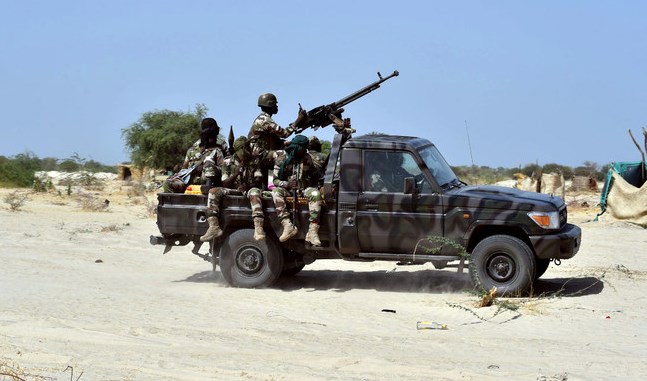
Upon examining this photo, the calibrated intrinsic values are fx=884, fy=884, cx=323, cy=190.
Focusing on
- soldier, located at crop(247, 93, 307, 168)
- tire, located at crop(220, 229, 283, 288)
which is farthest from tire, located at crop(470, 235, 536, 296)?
soldier, located at crop(247, 93, 307, 168)

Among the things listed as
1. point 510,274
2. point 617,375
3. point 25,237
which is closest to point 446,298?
point 510,274

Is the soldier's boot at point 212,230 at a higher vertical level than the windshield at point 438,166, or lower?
lower

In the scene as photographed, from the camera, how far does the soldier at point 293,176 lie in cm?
1099

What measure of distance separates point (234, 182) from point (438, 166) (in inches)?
105

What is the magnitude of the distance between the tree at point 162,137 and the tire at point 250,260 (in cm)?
3225

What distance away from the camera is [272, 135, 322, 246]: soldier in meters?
11.0

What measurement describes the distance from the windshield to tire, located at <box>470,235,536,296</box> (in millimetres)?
988

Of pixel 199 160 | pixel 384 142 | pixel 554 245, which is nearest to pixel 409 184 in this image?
pixel 384 142

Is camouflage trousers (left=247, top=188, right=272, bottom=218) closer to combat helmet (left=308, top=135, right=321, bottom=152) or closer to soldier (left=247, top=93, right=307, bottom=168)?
soldier (left=247, top=93, right=307, bottom=168)

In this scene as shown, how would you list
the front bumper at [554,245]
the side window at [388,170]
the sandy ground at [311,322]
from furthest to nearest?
1. the side window at [388,170]
2. the front bumper at [554,245]
3. the sandy ground at [311,322]

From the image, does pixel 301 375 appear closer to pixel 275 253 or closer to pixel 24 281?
pixel 275 253

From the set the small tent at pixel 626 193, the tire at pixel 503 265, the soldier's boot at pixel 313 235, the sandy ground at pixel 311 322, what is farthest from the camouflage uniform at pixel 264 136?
the small tent at pixel 626 193

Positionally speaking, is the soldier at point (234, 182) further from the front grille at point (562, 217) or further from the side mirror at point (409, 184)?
the front grille at point (562, 217)

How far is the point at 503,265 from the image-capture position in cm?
1045
